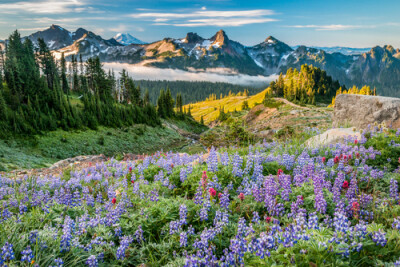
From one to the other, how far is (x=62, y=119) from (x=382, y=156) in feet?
223

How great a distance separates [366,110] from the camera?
18.8 metres

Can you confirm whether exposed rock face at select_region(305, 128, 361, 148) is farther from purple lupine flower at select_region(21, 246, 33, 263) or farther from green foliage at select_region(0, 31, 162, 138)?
green foliage at select_region(0, 31, 162, 138)

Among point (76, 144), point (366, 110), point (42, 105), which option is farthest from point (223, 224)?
point (42, 105)

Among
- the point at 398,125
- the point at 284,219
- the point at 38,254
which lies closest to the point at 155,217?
the point at 38,254

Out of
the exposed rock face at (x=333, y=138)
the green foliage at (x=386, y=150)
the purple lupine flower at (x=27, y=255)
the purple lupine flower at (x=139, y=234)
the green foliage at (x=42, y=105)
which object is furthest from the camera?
the green foliage at (x=42, y=105)

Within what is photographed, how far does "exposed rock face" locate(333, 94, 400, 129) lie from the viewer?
16.9 m

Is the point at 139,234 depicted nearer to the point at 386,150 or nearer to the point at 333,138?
the point at 386,150

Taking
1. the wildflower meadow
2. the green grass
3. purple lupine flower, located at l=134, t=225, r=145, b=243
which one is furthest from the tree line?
purple lupine flower, located at l=134, t=225, r=145, b=243

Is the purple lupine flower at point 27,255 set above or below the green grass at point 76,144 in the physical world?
above

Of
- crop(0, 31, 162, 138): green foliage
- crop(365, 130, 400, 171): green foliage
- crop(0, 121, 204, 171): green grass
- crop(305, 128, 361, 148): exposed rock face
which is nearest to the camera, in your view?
crop(365, 130, 400, 171): green foliage

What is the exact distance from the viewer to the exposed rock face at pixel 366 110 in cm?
1691

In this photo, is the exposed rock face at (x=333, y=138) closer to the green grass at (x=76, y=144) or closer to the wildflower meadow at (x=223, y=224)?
the wildflower meadow at (x=223, y=224)

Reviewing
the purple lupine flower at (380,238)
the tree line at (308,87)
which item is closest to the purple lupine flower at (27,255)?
the purple lupine flower at (380,238)

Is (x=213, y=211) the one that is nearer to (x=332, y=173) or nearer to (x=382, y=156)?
(x=332, y=173)
